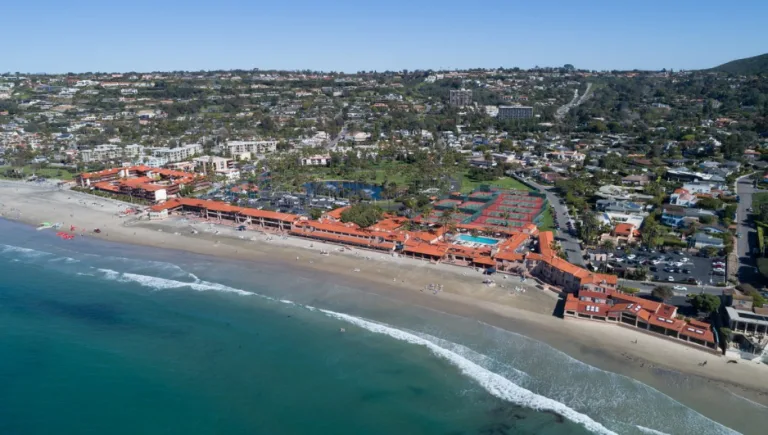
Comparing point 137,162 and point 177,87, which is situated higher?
point 177,87

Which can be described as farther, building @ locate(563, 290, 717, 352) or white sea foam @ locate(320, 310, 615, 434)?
building @ locate(563, 290, 717, 352)

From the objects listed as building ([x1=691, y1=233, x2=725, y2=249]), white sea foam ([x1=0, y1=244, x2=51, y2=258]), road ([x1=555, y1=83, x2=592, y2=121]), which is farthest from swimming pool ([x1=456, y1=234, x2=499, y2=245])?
road ([x1=555, y1=83, x2=592, y2=121])

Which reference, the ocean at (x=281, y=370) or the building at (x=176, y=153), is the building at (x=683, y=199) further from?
the building at (x=176, y=153)

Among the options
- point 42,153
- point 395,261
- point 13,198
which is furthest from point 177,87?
point 395,261

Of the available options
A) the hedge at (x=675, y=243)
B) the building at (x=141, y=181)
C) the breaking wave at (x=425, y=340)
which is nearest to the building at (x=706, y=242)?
the hedge at (x=675, y=243)

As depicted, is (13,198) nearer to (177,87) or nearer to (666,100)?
(177,87)

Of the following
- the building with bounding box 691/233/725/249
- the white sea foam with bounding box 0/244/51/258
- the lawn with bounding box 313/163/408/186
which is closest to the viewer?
the building with bounding box 691/233/725/249

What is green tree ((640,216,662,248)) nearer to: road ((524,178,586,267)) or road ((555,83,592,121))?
road ((524,178,586,267))
